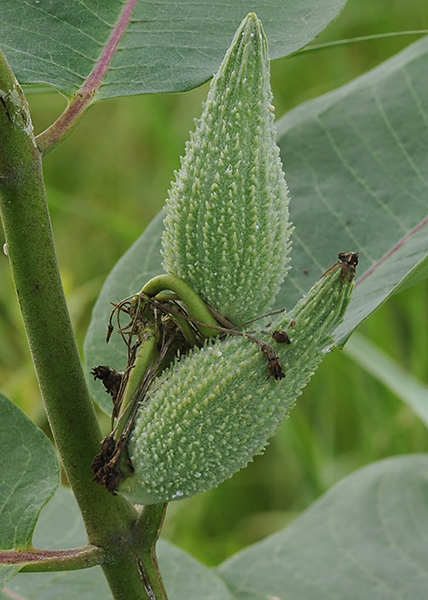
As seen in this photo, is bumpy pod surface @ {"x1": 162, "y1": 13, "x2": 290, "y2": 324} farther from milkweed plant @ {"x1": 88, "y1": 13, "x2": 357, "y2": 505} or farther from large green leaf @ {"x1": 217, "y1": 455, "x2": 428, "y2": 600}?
large green leaf @ {"x1": 217, "y1": 455, "x2": 428, "y2": 600}

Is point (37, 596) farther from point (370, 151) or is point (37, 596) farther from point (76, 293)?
point (76, 293)

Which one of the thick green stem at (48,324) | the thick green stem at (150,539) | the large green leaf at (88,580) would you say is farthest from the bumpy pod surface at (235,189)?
the large green leaf at (88,580)

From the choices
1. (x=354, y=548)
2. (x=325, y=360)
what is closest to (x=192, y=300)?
(x=354, y=548)

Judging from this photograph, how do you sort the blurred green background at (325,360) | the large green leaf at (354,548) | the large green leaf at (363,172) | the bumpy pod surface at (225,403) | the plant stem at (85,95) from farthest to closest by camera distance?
the blurred green background at (325,360)
the large green leaf at (354,548)
the large green leaf at (363,172)
the plant stem at (85,95)
the bumpy pod surface at (225,403)

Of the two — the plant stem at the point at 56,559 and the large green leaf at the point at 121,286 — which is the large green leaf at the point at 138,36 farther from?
the plant stem at the point at 56,559

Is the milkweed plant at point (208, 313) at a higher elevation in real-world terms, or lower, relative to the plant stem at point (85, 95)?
lower

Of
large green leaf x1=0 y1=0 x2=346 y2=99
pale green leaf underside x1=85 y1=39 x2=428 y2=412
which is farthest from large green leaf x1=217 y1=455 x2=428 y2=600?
large green leaf x1=0 y1=0 x2=346 y2=99
